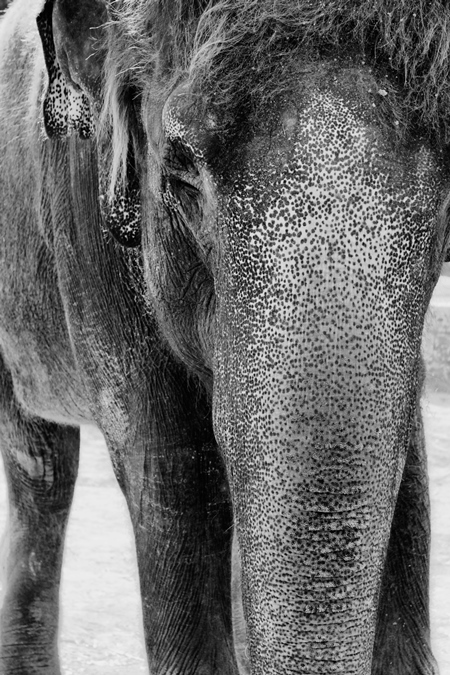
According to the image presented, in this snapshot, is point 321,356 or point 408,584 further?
point 408,584

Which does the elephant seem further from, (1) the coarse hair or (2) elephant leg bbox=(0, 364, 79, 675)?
(2) elephant leg bbox=(0, 364, 79, 675)

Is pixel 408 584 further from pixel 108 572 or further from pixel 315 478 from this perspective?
pixel 108 572

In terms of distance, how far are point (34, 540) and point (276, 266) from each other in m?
1.90

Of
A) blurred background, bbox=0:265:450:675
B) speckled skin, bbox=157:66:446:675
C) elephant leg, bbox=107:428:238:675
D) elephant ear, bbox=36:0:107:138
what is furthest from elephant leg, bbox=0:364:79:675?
speckled skin, bbox=157:66:446:675

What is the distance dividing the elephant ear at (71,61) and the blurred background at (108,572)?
0.87m

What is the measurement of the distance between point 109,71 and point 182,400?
1.83ft

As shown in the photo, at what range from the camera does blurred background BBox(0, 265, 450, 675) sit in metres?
3.78

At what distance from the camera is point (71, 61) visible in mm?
2270

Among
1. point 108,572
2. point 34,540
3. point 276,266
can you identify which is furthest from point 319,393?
point 108,572

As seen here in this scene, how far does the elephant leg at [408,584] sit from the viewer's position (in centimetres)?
246

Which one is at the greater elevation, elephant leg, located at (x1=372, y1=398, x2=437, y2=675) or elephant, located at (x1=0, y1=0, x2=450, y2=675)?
elephant, located at (x1=0, y1=0, x2=450, y2=675)

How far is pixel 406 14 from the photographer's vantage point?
5.99 feet

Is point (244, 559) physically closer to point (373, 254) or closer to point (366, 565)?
point (366, 565)

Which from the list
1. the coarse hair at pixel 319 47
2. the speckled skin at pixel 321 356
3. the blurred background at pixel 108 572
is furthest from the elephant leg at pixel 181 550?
the coarse hair at pixel 319 47
